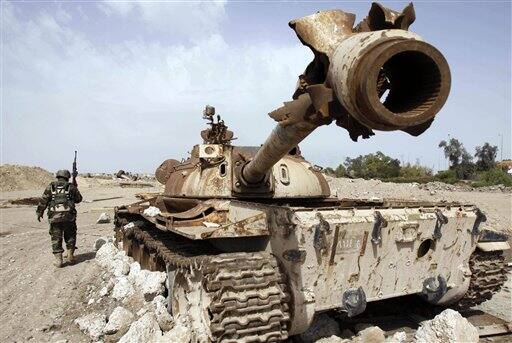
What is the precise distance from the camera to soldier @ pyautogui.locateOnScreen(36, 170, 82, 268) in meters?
9.51

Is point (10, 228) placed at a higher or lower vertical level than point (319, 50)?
lower

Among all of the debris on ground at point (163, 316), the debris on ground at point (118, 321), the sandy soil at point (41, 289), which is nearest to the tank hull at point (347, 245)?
the debris on ground at point (163, 316)

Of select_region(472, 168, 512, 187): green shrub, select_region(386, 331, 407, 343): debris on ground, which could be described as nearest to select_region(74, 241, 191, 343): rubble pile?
select_region(386, 331, 407, 343): debris on ground

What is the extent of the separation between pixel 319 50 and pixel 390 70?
0.49m

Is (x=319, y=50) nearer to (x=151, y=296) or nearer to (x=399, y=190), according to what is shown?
(x=151, y=296)

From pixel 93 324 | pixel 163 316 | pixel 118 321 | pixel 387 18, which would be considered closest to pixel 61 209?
pixel 93 324

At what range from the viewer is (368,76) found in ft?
8.62

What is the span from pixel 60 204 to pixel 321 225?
22.3ft

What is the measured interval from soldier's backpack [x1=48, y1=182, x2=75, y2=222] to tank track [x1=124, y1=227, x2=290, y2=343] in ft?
18.8

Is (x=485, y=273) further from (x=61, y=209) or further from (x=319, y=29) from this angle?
(x=61, y=209)

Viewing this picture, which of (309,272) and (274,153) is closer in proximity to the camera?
(274,153)

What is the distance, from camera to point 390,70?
309 cm

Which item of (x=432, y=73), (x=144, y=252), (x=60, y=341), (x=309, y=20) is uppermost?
(x=309, y=20)

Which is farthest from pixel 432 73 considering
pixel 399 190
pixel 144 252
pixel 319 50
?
pixel 399 190
